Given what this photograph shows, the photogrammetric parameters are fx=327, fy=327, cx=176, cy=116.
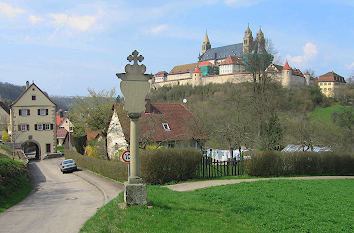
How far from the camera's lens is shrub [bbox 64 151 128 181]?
66.4ft

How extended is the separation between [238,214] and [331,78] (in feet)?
397

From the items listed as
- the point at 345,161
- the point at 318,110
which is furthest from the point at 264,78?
the point at 318,110

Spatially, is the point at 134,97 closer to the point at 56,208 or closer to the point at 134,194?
the point at 134,194

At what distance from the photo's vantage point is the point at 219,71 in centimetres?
12938

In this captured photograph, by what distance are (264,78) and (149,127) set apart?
13.4 m

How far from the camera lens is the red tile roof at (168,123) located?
2856cm

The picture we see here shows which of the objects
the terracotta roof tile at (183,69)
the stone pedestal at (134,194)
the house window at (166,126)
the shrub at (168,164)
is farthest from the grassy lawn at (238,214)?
the terracotta roof tile at (183,69)

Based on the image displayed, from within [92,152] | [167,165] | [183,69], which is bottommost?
[92,152]

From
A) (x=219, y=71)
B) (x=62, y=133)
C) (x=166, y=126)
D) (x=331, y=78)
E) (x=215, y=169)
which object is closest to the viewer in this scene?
(x=215, y=169)

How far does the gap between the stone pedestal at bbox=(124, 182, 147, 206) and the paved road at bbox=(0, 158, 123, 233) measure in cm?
Result: 217

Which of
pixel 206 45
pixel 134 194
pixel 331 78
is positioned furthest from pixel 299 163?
pixel 206 45

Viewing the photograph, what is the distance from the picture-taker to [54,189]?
2030cm

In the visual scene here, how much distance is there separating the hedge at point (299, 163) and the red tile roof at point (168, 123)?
948cm

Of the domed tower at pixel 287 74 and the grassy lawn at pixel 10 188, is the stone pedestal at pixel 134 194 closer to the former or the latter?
the grassy lawn at pixel 10 188
